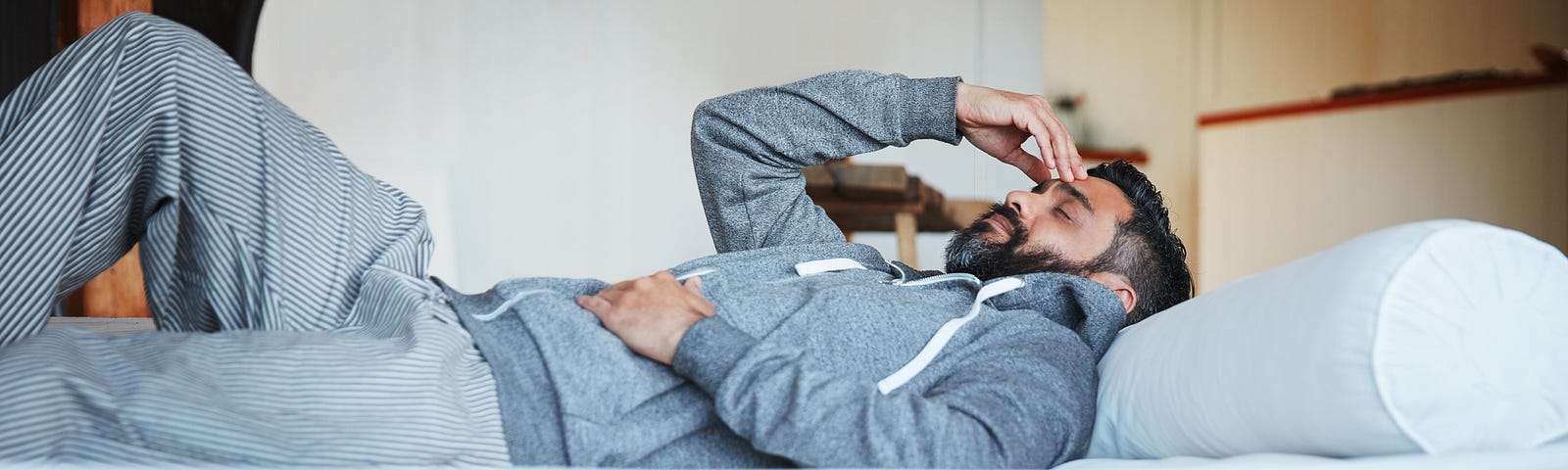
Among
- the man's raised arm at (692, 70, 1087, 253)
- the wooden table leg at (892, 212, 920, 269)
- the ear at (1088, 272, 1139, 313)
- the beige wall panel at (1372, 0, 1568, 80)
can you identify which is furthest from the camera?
the beige wall panel at (1372, 0, 1568, 80)

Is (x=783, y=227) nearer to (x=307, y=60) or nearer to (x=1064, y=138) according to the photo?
(x=1064, y=138)

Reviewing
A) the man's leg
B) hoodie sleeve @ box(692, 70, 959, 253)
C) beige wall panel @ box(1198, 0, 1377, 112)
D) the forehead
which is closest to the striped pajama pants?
the man's leg

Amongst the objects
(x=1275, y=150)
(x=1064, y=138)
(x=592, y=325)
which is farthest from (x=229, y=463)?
(x=1275, y=150)

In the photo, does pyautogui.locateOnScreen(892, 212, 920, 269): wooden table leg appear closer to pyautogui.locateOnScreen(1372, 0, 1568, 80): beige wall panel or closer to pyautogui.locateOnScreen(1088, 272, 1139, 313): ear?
pyautogui.locateOnScreen(1088, 272, 1139, 313): ear

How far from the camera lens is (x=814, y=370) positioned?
0.95 meters

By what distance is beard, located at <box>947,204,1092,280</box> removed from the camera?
1.46 metres

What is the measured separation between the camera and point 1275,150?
5008 mm

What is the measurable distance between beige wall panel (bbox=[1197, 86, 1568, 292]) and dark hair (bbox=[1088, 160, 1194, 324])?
347 centimetres

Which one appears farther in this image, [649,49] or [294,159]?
[649,49]

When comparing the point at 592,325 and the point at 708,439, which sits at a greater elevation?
the point at 592,325

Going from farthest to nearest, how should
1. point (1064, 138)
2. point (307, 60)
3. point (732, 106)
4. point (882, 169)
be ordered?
1. point (882, 169)
2. point (307, 60)
3. point (732, 106)
4. point (1064, 138)

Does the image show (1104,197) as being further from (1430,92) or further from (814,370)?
(1430,92)

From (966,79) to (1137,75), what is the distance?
8.02 feet

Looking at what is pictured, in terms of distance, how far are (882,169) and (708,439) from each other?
211 cm
